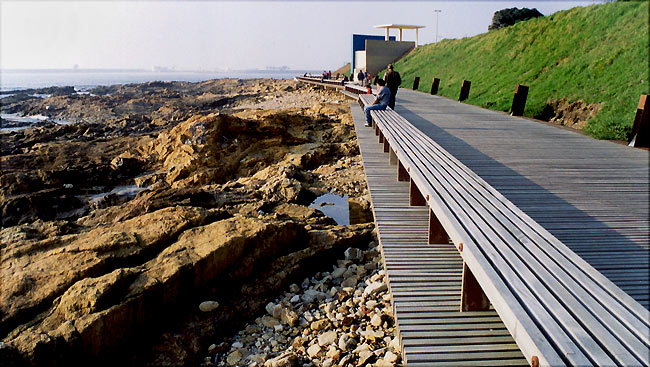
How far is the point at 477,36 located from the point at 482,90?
15.0m

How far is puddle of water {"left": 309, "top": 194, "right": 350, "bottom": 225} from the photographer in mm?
9805

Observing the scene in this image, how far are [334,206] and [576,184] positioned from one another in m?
6.01

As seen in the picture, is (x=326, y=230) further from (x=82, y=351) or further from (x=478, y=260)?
(x=478, y=260)

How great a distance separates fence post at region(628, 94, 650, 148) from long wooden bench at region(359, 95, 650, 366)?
192 inches

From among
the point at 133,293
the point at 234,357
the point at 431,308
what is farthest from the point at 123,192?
the point at 431,308

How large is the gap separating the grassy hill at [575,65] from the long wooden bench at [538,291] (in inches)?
247

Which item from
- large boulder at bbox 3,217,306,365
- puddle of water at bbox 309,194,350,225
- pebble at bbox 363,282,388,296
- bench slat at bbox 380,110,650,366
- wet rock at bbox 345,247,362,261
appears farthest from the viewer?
puddle of water at bbox 309,194,350,225

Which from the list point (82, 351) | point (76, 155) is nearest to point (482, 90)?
point (82, 351)

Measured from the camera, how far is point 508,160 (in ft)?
21.7

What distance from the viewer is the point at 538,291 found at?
8.07 ft

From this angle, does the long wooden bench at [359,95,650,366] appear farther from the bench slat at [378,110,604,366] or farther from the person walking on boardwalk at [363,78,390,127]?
the person walking on boardwalk at [363,78,390,127]

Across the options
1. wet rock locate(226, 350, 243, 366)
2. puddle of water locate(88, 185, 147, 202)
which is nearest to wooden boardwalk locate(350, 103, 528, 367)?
wet rock locate(226, 350, 243, 366)

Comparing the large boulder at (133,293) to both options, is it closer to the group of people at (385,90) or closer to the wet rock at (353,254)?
the wet rock at (353,254)

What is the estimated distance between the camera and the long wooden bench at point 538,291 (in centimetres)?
203
